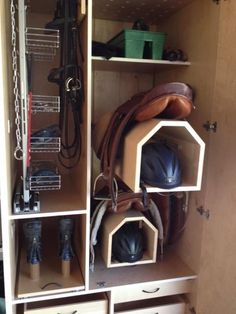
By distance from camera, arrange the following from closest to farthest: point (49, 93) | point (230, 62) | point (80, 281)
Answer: point (230, 62), point (80, 281), point (49, 93)

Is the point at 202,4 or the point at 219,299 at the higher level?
the point at 202,4

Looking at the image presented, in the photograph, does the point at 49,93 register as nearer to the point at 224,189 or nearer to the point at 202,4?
A: the point at 202,4

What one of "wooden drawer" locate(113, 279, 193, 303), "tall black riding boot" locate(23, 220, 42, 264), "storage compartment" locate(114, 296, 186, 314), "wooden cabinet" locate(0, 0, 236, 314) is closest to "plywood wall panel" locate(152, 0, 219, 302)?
"wooden cabinet" locate(0, 0, 236, 314)

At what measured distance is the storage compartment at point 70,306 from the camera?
1.36m

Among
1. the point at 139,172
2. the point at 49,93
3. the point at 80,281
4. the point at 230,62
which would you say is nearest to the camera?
the point at 139,172

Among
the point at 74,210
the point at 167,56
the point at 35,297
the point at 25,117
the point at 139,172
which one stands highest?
the point at 167,56

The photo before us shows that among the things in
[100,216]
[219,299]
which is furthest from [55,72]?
[219,299]

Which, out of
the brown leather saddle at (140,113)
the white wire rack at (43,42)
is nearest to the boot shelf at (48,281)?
the brown leather saddle at (140,113)

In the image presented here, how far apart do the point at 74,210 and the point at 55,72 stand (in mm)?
644

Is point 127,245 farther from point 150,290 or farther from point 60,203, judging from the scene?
point 60,203

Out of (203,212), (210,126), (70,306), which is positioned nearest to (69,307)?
(70,306)

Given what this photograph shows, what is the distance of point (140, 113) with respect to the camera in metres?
1.09

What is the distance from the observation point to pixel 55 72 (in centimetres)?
132

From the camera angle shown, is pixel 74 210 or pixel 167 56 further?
pixel 167 56
